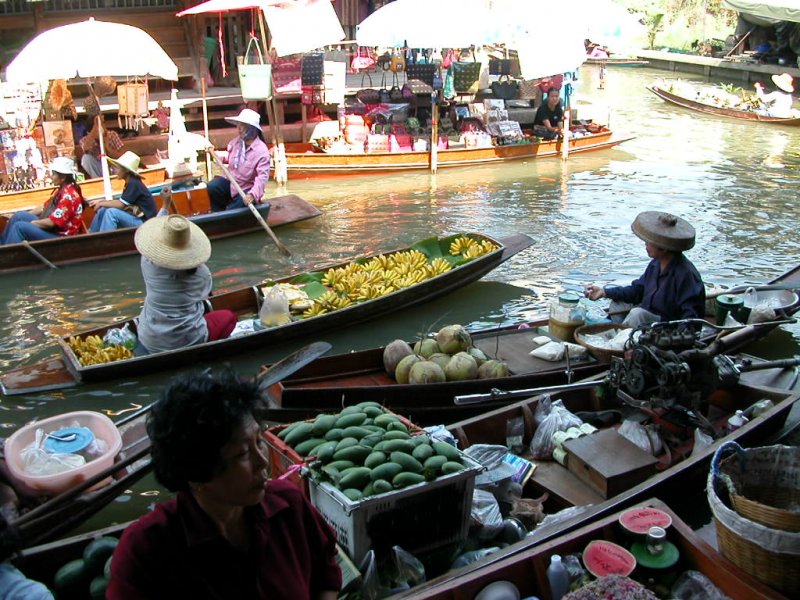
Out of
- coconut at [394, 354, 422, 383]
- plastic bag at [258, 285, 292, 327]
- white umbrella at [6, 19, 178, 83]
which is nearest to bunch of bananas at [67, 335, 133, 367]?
plastic bag at [258, 285, 292, 327]

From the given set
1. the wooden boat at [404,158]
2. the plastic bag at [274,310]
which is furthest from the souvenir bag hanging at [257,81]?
the plastic bag at [274,310]

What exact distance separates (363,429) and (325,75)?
10.5m

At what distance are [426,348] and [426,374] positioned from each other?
0.38 m

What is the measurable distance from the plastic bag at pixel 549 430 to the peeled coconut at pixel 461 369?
779 millimetres

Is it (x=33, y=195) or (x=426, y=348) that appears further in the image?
(x=33, y=195)

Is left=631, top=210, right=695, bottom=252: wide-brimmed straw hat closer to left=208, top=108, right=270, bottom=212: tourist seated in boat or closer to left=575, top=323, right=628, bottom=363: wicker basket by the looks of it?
left=575, top=323, right=628, bottom=363: wicker basket

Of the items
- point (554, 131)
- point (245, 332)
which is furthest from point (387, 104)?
point (245, 332)

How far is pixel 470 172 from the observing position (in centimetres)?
1392

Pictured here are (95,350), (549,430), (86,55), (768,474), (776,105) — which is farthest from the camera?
(776,105)

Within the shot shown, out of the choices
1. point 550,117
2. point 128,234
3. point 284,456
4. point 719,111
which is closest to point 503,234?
point 128,234

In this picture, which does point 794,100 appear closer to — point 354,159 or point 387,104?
point 387,104

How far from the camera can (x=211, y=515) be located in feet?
6.49

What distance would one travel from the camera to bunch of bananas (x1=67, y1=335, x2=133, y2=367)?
610cm

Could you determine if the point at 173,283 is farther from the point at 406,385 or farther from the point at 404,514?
the point at 404,514
